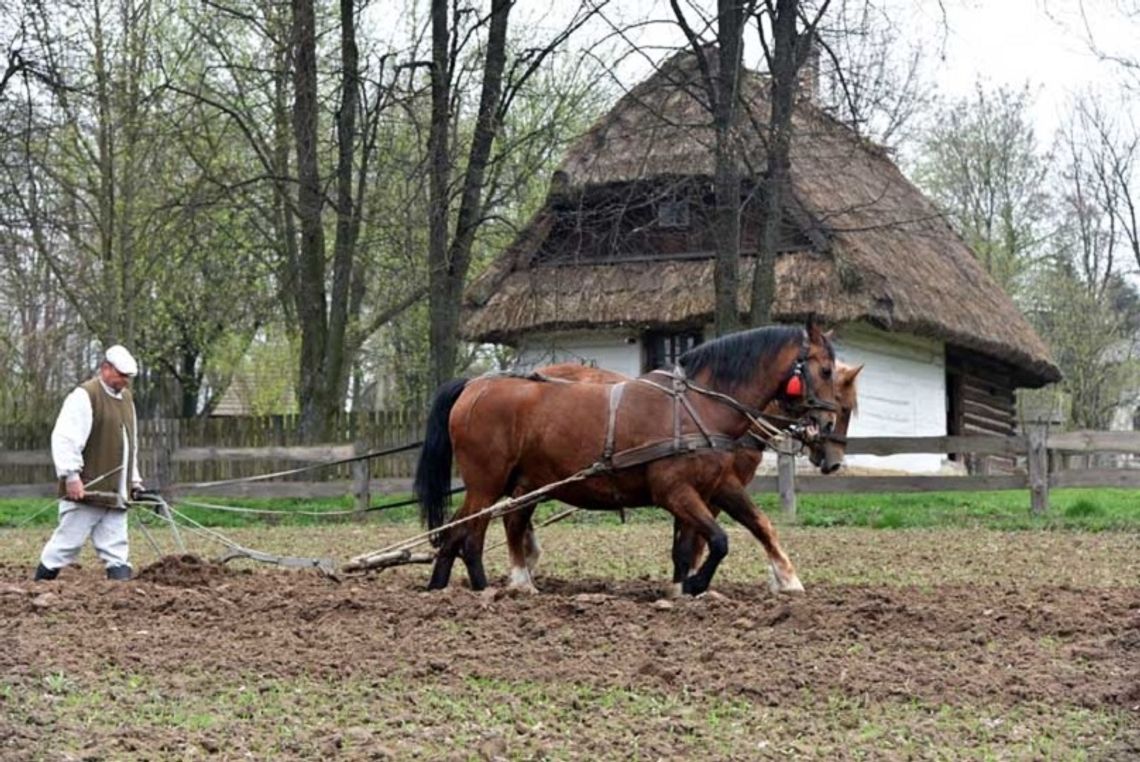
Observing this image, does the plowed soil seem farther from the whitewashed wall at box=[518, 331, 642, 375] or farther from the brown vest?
the whitewashed wall at box=[518, 331, 642, 375]

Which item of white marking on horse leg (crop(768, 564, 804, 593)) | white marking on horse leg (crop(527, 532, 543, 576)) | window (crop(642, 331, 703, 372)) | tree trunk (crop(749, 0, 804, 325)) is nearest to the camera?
white marking on horse leg (crop(768, 564, 804, 593))

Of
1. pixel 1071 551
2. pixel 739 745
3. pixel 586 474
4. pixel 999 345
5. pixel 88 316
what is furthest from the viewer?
pixel 88 316

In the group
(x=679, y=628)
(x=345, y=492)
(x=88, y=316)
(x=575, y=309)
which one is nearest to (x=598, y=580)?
(x=679, y=628)

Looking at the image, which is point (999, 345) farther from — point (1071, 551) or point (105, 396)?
point (105, 396)

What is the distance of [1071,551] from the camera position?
1395 cm

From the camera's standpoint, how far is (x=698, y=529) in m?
9.72

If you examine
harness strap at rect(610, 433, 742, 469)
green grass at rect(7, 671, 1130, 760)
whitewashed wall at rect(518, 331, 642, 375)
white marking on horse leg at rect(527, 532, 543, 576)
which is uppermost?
whitewashed wall at rect(518, 331, 642, 375)

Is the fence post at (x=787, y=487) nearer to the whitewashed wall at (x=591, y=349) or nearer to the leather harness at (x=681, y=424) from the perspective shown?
the leather harness at (x=681, y=424)

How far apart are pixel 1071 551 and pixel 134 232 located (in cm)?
1951

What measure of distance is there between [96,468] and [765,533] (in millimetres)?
4445

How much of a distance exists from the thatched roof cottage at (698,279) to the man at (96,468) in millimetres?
12298

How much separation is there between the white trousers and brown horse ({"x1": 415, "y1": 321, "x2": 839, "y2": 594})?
87.3 inches

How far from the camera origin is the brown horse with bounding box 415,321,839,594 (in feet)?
32.7

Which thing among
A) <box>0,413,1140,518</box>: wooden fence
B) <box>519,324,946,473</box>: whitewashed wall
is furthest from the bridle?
<box>519,324,946,473</box>: whitewashed wall
